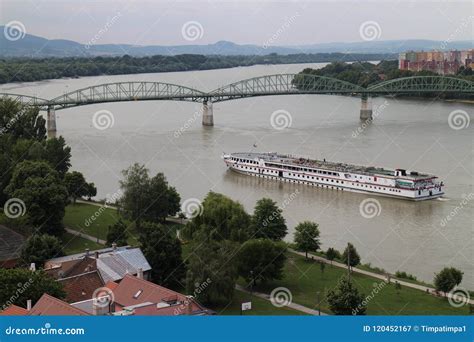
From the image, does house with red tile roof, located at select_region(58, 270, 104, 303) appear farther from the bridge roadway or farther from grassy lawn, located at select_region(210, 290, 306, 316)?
the bridge roadway

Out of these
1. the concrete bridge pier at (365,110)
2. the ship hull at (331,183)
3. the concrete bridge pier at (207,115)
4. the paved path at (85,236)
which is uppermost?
the concrete bridge pier at (365,110)

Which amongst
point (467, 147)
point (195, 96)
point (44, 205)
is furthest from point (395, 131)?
point (44, 205)

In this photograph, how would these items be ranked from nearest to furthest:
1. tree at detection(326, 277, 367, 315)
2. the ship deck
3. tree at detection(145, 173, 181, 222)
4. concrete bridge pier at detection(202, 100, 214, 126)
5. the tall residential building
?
tree at detection(326, 277, 367, 315)
tree at detection(145, 173, 181, 222)
the ship deck
concrete bridge pier at detection(202, 100, 214, 126)
the tall residential building

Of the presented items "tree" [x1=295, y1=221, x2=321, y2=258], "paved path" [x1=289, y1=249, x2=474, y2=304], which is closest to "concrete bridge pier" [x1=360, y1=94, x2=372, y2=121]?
"tree" [x1=295, y1=221, x2=321, y2=258]

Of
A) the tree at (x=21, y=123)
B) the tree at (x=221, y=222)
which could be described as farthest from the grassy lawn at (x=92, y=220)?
the tree at (x=21, y=123)

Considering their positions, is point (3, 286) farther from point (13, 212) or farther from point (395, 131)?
point (395, 131)

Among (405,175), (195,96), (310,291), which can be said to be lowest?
(310,291)

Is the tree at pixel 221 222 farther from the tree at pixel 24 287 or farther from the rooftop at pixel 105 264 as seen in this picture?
the tree at pixel 24 287
